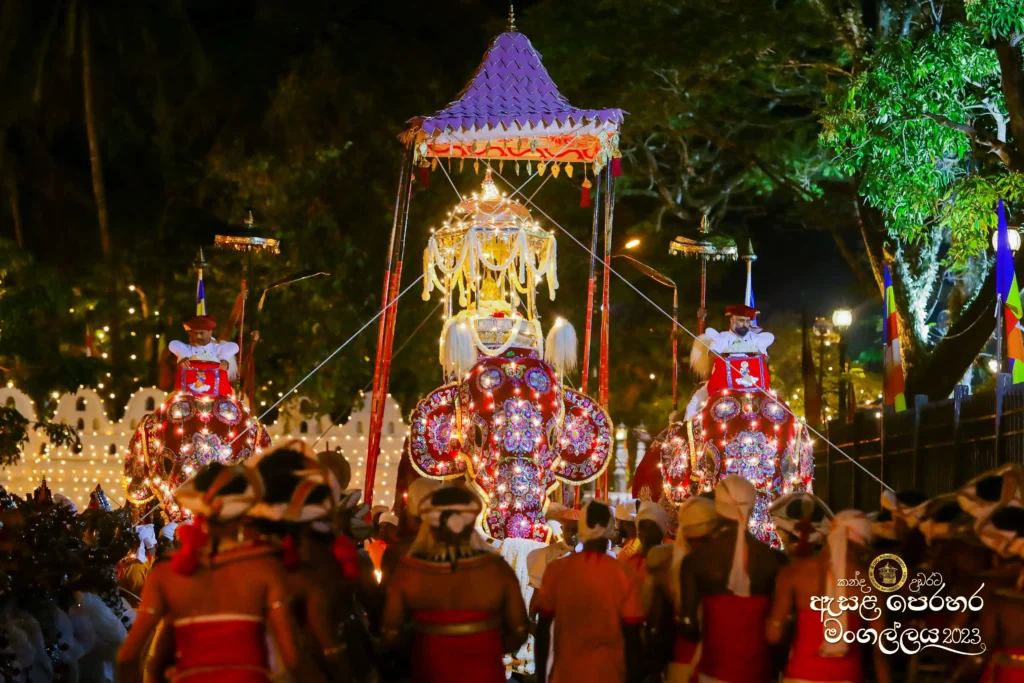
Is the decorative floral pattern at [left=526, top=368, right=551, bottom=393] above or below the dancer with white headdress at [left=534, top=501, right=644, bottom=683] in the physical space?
above

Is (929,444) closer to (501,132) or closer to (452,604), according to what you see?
(501,132)

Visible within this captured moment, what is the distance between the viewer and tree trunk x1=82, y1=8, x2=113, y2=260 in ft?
92.8

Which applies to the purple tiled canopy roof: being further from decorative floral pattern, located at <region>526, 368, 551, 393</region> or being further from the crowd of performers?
the crowd of performers

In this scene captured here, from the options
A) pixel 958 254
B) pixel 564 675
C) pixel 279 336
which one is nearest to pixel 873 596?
pixel 564 675

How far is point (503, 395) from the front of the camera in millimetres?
12742

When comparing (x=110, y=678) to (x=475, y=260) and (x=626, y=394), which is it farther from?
(x=626, y=394)

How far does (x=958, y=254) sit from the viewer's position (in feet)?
60.0

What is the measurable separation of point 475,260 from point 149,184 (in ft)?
61.9

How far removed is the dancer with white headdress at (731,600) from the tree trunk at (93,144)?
22.4m

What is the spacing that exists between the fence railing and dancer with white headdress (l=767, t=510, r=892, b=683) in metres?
5.47

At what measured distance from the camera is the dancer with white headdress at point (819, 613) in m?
7.18

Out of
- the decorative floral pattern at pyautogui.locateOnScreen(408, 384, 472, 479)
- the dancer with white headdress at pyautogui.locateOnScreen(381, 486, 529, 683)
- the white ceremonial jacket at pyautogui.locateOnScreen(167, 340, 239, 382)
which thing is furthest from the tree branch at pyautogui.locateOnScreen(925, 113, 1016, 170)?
the dancer with white headdress at pyautogui.locateOnScreen(381, 486, 529, 683)

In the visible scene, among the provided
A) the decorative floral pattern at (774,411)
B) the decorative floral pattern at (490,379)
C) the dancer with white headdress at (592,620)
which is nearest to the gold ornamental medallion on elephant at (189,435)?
Result: the decorative floral pattern at (490,379)

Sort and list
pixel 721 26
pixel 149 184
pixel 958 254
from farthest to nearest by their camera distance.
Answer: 1. pixel 149 184
2. pixel 721 26
3. pixel 958 254
